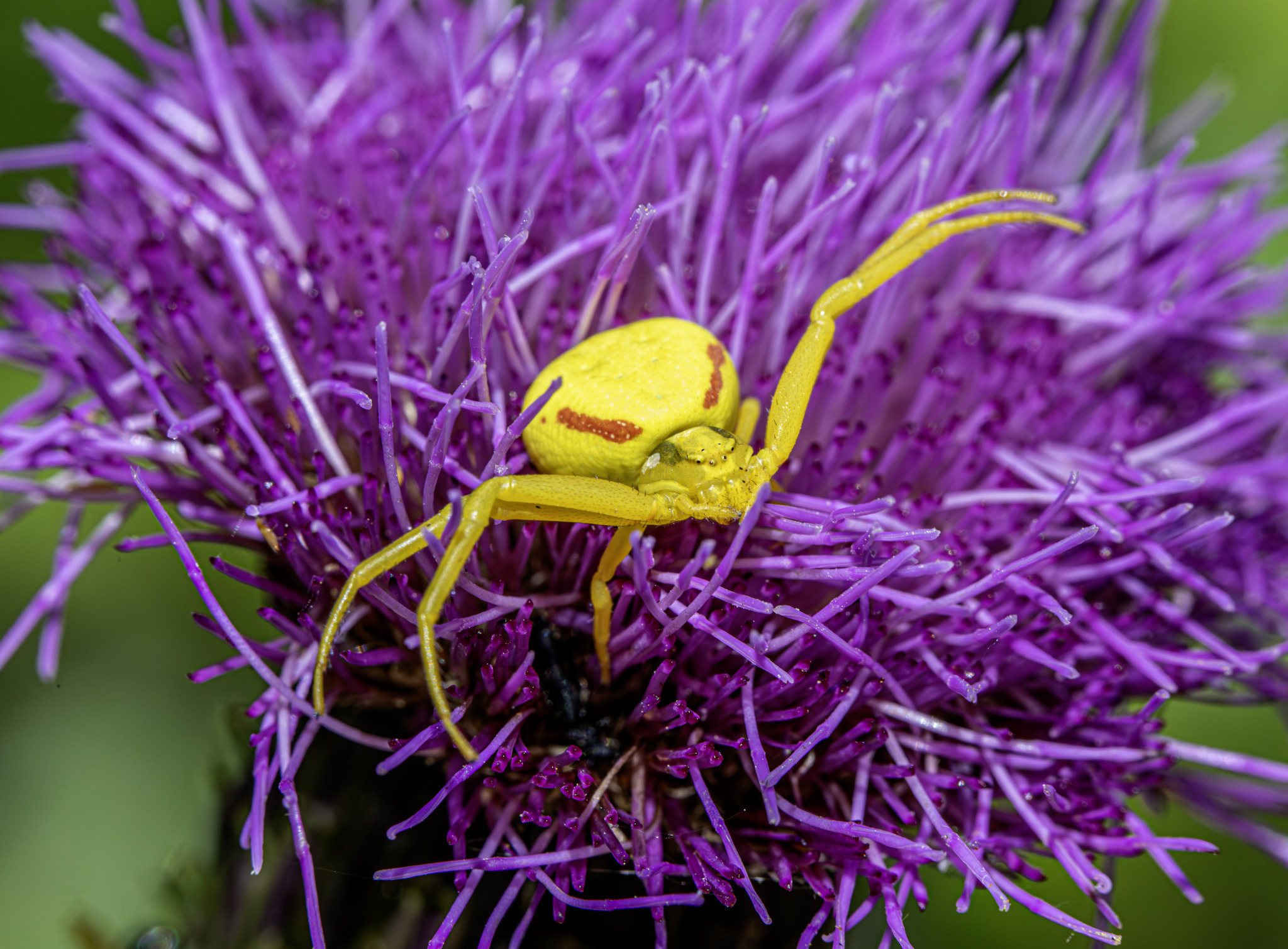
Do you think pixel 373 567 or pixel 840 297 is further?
pixel 840 297

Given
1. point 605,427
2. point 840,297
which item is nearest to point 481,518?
point 605,427

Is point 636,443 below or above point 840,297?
below

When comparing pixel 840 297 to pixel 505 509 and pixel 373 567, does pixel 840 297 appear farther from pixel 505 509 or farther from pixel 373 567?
pixel 373 567

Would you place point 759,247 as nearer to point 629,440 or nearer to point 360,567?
point 629,440

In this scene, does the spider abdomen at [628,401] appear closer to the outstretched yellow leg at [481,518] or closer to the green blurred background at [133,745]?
the outstretched yellow leg at [481,518]

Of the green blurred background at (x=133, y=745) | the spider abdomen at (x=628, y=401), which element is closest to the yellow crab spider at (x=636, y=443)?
the spider abdomen at (x=628, y=401)

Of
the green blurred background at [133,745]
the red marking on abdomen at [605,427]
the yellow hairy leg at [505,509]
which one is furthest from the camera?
the green blurred background at [133,745]

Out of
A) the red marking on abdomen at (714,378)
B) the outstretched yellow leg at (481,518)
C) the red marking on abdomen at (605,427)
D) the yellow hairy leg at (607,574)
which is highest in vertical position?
the red marking on abdomen at (714,378)
